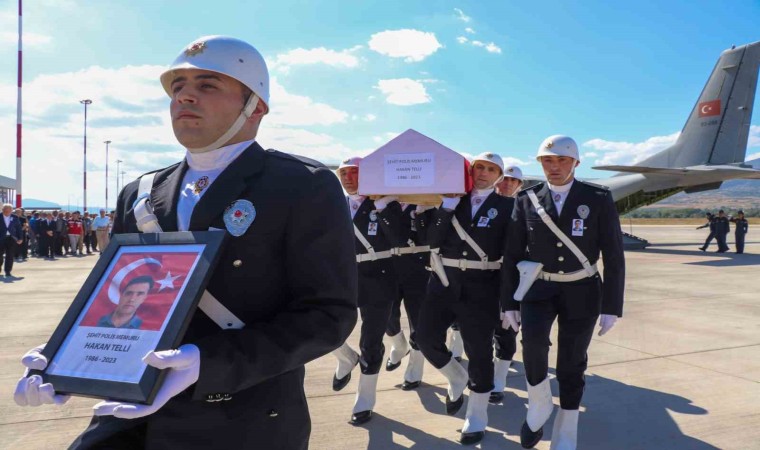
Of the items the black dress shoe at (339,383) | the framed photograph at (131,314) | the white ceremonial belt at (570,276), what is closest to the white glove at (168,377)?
the framed photograph at (131,314)

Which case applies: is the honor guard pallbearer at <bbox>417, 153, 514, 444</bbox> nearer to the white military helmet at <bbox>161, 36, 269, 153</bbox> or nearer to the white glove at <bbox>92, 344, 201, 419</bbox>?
the white military helmet at <bbox>161, 36, 269, 153</bbox>

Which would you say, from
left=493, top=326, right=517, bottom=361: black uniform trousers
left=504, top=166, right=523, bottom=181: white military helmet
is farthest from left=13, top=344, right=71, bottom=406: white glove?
left=504, top=166, right=523, bottom=181: white military helmet

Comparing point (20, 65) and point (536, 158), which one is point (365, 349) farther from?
point (20, 65)

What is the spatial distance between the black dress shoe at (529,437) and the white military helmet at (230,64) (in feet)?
10.3

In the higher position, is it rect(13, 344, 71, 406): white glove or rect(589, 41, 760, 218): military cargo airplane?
rect(589, 41, 760, 218): military cargo airplane

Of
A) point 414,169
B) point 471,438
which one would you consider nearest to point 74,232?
point 414,169

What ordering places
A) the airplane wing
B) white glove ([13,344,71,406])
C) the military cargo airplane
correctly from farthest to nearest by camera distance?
the military cargo airplane, the airplane wing, white glove ([13,344,71,406])

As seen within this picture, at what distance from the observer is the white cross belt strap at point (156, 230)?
4.72 feet

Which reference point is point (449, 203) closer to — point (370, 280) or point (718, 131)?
point (370, 280)

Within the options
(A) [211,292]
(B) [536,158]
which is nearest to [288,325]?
(A) [211,292]

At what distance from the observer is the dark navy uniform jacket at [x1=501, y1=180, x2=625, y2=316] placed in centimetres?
380

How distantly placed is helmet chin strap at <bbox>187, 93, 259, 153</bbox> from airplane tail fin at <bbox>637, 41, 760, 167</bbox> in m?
23.5

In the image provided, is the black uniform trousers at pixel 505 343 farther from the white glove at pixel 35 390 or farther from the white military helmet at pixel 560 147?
the white glove at pixel 35 390

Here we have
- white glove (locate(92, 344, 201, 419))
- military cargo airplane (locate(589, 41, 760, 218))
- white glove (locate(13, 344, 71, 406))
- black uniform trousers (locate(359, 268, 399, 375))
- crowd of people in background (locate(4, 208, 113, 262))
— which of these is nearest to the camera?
white glove (locate(92, 344, 201, 419))
